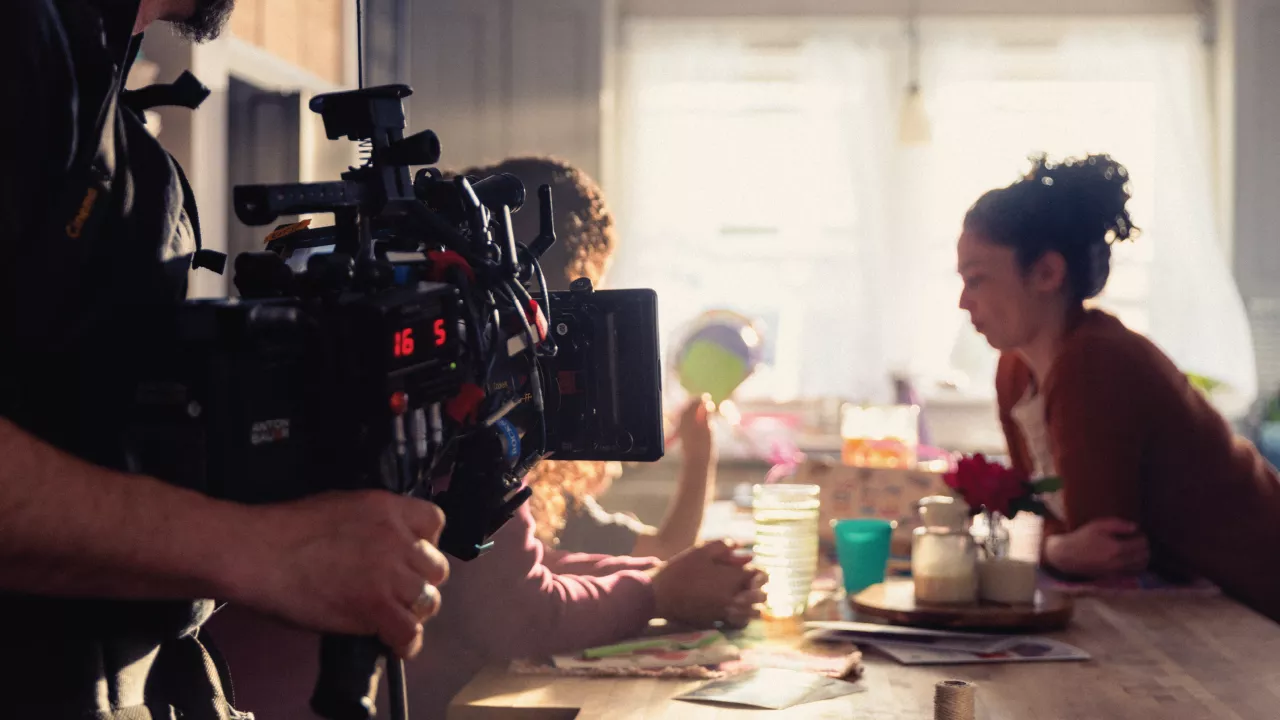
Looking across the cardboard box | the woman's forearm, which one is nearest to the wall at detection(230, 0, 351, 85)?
the woman's forearm

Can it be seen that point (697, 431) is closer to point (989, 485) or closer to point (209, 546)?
point (989, 485)

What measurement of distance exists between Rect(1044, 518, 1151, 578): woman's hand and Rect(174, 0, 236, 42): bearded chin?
1337mm

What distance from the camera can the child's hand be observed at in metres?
2.08

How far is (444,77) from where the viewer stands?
14.5 feet

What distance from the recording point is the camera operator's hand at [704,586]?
4.60 feet

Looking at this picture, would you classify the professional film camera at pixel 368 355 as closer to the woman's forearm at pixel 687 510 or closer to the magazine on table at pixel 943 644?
the magazine on table at pixel 943 644

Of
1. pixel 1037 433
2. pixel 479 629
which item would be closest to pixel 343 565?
pixel 479 629

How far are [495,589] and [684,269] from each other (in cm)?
326

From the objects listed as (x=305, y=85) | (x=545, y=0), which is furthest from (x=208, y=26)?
(x=545, y=0)

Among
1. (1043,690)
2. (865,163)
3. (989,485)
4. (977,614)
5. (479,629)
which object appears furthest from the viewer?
(865,163)

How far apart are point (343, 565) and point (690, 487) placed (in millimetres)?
1407

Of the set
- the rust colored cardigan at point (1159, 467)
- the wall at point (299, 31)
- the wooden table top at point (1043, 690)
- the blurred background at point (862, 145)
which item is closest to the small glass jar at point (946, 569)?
the wooden table top at point (1043, 690)

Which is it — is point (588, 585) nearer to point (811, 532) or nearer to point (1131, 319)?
point (811, 532)

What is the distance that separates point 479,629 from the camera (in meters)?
1.28
